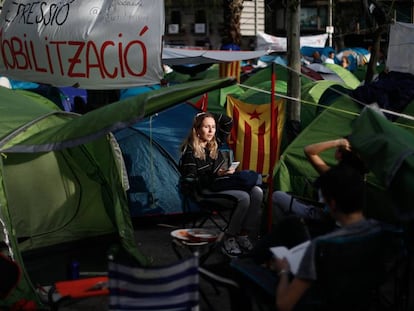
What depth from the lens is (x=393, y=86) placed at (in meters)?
8.00

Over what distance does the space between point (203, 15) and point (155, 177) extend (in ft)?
121

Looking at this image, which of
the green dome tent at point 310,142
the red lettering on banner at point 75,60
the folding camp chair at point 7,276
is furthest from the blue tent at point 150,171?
the folding camp chair at point 7,276

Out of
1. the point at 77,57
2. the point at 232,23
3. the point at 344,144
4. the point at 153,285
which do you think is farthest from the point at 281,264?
the point at 232,23

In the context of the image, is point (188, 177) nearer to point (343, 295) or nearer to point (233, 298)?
point (233, 298)

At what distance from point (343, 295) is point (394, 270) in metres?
0.63

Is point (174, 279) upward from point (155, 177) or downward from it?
upward

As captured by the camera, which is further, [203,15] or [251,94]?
[203,15]

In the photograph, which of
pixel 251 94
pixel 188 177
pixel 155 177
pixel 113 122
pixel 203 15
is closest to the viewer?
pixel 113 122

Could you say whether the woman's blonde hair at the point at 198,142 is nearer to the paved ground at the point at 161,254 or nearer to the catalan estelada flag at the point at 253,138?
the paved ground at the point at 161,254

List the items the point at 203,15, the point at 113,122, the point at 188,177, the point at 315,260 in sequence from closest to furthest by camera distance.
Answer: the point at 315,260 → the point at 113,122 → the point at 188,177 → the point at 203,15

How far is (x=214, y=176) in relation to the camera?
7.67 m

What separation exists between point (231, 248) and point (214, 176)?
79 centimetres

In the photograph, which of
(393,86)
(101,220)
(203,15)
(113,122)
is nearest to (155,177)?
(101,220)

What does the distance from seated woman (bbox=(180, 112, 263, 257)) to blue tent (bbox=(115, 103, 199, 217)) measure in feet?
3.67
